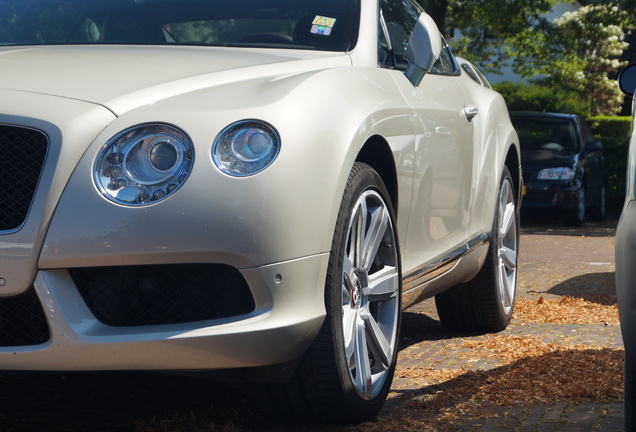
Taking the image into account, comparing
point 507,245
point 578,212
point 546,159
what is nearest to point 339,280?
point 507,245

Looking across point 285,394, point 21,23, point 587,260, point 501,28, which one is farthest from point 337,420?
point 501,28

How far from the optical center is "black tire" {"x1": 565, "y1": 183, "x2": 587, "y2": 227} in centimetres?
1563

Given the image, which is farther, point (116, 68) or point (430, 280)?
point (430, 280)

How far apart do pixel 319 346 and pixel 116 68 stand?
1.14 metres

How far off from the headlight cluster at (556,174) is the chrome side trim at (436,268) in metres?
10.1

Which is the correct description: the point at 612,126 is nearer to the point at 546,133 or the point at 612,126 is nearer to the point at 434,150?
the point at 546,133

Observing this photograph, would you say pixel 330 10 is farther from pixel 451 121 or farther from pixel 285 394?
pixel 285 394

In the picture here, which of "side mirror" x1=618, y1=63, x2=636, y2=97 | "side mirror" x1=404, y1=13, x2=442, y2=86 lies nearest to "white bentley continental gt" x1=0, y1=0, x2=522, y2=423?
"side mirror" x1=404, y1=13, x2=442, y2=86

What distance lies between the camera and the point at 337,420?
3.67 m

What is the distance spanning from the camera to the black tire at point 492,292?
591cm

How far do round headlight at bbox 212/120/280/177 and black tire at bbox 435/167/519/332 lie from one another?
9.42 ft

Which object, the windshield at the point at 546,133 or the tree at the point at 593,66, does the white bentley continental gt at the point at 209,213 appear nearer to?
the windshield at the point at 546,133

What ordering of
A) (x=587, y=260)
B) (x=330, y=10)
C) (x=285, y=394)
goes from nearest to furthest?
(x=285, y=394), (x=330, y=10), (x=587, y=260)

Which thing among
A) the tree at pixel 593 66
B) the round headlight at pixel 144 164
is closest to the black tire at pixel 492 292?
the round headlight at pixel 144 164
